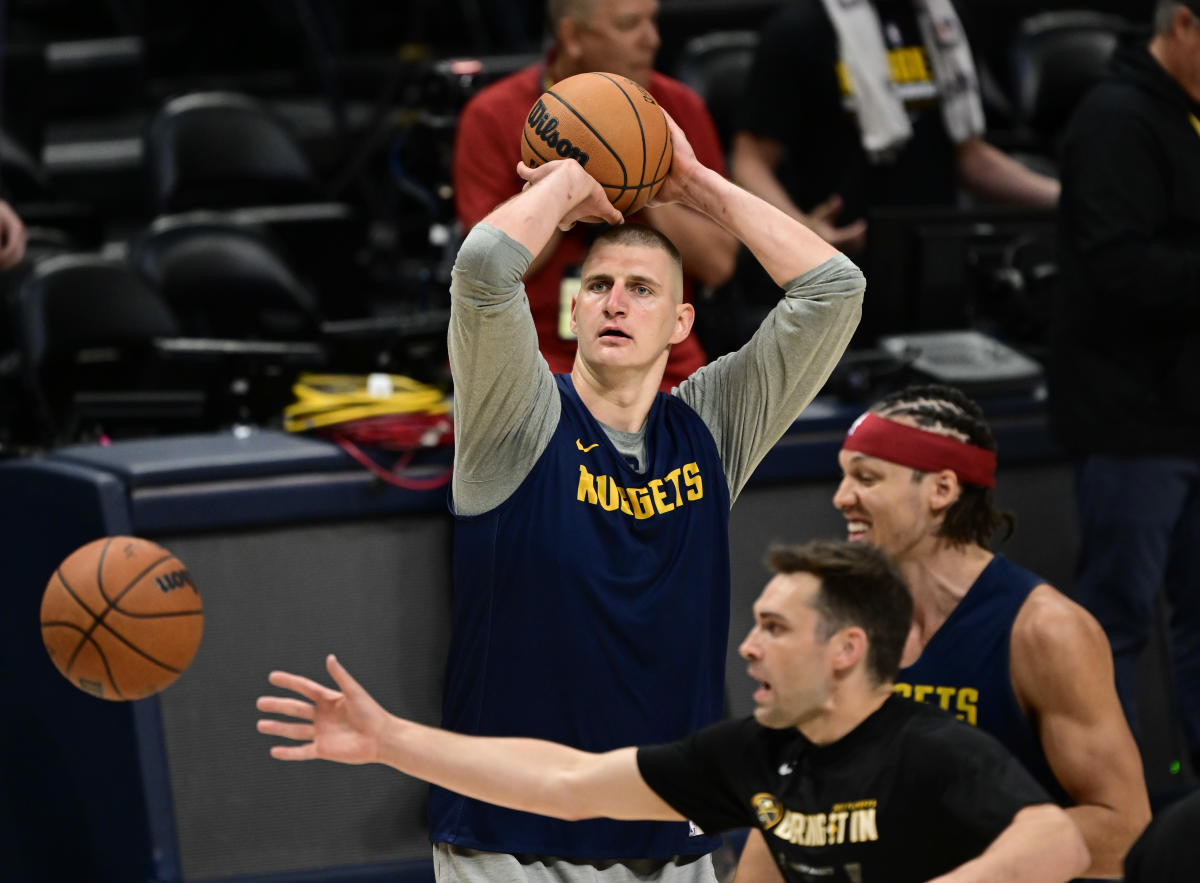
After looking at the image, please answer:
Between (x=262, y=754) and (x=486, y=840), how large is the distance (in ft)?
5.80

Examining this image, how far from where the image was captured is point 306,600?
5.11 m

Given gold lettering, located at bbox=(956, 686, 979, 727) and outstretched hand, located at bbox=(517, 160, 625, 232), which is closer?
outstretched hand, located at bbox=(517, 160, 625, 232)

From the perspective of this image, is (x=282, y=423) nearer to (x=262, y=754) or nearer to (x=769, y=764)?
(x=262, y=754)

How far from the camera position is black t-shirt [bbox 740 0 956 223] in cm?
599

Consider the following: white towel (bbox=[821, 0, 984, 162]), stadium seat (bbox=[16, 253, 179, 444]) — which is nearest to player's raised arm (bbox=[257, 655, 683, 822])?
white towel (bbox=[821, 0, 984, 162])

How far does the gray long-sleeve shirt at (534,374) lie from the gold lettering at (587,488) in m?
0.10

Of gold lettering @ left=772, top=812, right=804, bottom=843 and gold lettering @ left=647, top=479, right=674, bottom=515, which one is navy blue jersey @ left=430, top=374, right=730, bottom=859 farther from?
gold lettering @ left=772, top=812, right=804, bottom=843

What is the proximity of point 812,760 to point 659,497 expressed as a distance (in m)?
0.65

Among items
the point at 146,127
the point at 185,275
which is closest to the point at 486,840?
the point at 185,275

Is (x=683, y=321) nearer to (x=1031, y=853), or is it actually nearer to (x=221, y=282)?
(x=1031, y=853)

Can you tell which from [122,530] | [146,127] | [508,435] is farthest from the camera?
[146,127]

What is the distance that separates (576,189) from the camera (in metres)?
3.46

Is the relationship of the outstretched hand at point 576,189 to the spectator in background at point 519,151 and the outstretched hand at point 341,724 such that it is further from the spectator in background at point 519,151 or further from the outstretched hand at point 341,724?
the spectator in background at point 519,151

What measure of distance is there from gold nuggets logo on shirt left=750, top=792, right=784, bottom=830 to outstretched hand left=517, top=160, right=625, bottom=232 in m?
1.08
